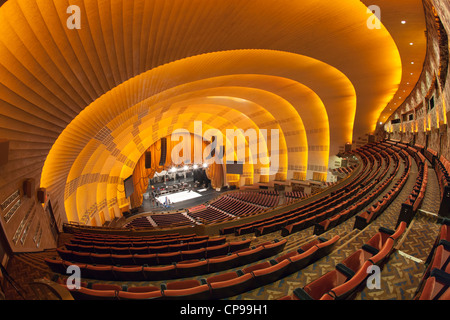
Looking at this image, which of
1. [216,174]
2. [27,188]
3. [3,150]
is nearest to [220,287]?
[3,150]

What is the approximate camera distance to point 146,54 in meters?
4.70

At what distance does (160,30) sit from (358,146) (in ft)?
61.3

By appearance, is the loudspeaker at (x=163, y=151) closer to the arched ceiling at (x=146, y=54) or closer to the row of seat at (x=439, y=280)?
the arched ceiling at (x=146, y=54)

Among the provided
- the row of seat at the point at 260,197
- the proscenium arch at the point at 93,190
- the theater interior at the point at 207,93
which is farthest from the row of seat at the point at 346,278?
the row of seat at the point at 260,197

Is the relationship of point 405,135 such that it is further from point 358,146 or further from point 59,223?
point 59,223

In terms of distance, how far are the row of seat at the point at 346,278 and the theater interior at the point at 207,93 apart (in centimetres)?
2

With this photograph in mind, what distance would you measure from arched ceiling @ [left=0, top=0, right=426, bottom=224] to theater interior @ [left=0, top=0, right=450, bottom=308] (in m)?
0.03

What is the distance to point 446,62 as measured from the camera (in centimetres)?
651

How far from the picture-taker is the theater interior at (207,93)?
286 cm

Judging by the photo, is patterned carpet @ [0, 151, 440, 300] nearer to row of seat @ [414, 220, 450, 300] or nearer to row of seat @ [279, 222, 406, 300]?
row of seat @ [279, 222, 406, 300]

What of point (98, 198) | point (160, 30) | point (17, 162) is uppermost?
point (160, 30)
